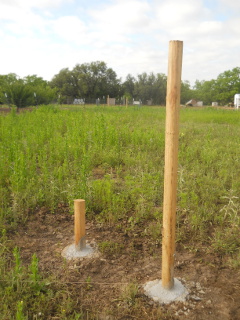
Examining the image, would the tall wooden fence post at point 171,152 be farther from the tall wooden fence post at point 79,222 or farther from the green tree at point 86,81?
the green tree at point 86,81

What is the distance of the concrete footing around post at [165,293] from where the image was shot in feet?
7.82

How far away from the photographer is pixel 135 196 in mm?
4043

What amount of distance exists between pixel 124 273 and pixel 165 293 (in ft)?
1.52

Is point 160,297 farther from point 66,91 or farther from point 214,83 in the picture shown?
point 214,83

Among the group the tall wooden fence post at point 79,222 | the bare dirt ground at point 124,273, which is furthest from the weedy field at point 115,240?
the tall wooden fence post at point 79,222

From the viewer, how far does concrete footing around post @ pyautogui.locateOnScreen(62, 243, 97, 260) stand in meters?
2.96

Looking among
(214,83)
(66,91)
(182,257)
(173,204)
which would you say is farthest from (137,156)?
(214,83)

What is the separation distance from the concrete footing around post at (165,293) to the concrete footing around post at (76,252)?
715 mm

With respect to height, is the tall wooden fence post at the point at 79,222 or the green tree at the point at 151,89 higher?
the green tree at the point at 151,89

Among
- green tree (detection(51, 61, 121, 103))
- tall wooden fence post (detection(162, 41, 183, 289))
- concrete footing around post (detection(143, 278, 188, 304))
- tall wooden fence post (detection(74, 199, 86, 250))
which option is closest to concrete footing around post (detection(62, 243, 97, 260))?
tall wooden fence post (detection(74, 199, 86, 250))

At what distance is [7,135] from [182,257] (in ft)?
17.3

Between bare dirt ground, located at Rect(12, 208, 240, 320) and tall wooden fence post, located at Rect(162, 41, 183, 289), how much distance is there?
26 centimetres

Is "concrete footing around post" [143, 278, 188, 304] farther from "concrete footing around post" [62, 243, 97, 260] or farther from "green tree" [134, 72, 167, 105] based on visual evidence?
"green tree" [134, 72, 167, 105]

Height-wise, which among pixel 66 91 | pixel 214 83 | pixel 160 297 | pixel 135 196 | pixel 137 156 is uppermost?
pixel 214 83
